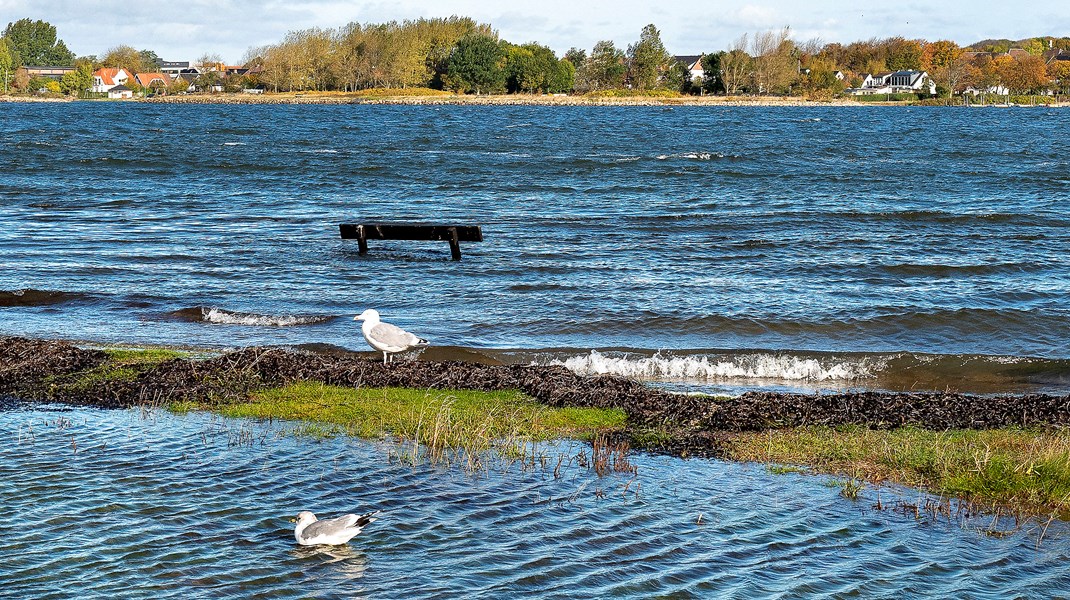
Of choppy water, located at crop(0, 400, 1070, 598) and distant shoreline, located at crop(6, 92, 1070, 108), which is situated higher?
distant shoreline, located at crop(6, 92, 1070, 108)

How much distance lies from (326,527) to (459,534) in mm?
898

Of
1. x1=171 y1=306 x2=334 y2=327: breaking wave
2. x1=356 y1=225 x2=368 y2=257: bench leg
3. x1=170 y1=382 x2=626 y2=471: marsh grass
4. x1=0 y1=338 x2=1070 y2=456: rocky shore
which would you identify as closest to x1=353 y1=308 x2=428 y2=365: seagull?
x1=0 y1=338 x2=1070 y2=456: rocky shore

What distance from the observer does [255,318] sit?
678 inches

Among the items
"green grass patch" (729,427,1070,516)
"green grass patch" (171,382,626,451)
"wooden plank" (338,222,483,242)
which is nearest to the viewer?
"green grass patch" (729,427,1070,516)

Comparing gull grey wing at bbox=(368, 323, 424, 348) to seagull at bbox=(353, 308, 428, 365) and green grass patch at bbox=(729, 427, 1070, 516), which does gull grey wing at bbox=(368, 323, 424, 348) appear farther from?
green grass patch at bbox=(729, 427, 1070, 516)

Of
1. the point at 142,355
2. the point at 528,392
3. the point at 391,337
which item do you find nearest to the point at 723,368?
the point at 528,392

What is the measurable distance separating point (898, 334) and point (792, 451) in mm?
7671

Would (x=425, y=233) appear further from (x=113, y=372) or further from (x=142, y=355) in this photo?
(x=113, y=372)

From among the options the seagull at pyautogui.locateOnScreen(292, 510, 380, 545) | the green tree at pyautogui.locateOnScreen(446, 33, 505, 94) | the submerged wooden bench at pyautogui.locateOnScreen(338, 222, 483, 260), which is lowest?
the seagull at pyautogui.locateOnScreen(292, 510, 380, 545)

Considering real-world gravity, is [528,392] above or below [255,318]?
above

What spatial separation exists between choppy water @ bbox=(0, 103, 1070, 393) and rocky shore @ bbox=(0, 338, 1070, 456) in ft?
6.74

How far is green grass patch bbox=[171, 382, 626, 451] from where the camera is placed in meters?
9.73

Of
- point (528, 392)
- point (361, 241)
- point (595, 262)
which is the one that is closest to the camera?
point (528, 392)

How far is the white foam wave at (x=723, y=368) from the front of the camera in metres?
14.0
